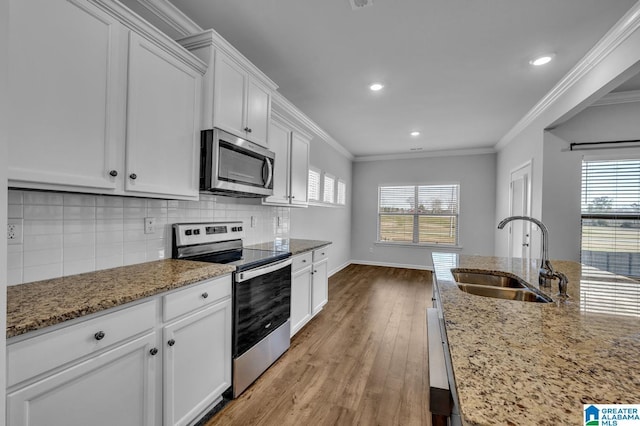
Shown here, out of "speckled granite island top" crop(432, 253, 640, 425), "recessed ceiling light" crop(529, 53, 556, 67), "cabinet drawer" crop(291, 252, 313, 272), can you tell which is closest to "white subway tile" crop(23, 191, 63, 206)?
"cabinet drawer" crop(291, 252, 313, 272)

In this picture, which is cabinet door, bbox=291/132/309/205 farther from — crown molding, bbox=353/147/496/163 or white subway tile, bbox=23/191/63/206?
crown molding, bbox=353/147/496/163

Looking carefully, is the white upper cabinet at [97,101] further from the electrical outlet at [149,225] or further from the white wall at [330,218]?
the white wall at [330,218]

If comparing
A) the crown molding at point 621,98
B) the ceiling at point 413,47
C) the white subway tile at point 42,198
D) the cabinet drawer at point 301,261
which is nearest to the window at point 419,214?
the ceiling at point 413,47

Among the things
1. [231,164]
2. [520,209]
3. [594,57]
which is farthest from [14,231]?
[520,209]

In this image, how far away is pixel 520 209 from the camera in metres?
4.38

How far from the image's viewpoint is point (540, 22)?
6.84ft

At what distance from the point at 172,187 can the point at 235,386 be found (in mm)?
1395

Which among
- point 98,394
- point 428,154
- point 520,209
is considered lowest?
point 98,394

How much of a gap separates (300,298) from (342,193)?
12.1 ft

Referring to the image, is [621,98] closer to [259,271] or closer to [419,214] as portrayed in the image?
[419,214]

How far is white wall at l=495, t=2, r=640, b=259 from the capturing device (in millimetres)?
2160

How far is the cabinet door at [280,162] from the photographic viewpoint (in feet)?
9.53

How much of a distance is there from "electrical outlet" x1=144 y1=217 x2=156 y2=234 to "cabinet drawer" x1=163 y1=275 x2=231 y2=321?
637mm

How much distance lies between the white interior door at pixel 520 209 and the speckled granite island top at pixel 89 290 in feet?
13.5
